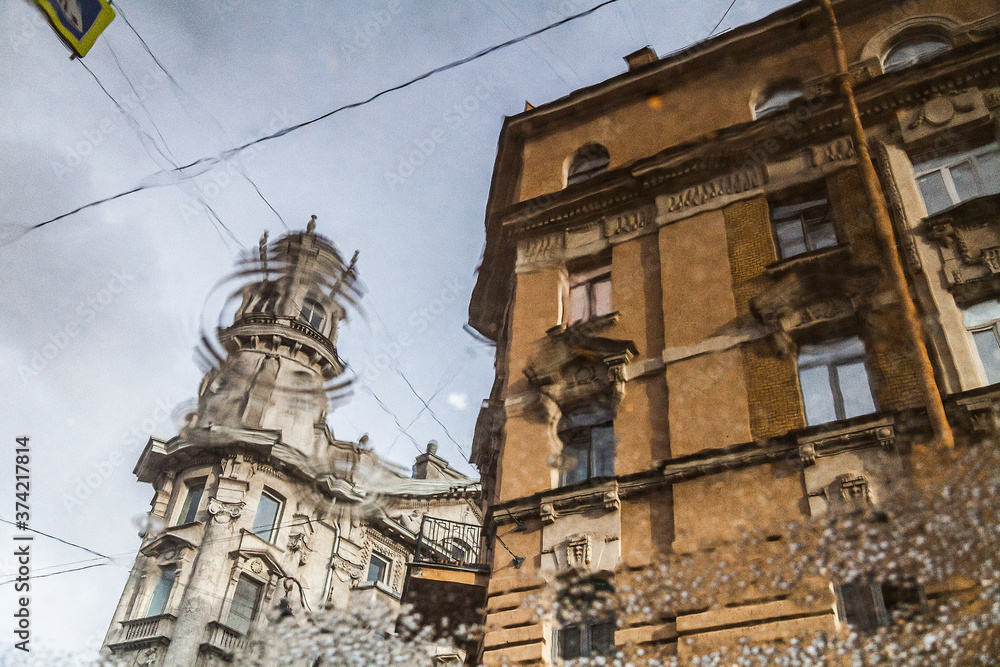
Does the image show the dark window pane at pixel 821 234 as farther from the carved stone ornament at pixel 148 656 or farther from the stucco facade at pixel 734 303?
the carved stone ornament at pixel 148 656

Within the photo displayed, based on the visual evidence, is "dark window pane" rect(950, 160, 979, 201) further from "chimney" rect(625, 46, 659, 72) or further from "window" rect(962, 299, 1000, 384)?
"chimney" rect(625, 46, 659, 72)

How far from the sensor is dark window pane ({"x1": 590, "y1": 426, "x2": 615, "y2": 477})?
42.1ft

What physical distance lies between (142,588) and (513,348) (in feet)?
50.3

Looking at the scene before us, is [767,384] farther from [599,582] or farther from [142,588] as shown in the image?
[142,588]

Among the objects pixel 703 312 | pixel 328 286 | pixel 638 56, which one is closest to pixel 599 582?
pixel 703 312

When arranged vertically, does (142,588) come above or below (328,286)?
below

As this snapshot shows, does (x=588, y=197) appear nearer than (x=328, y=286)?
Yes

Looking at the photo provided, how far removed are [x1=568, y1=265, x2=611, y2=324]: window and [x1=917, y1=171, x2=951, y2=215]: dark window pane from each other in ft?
17.3

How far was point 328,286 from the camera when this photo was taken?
32250mm

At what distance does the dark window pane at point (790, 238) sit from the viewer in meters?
13.6

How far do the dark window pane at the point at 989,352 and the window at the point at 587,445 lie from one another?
17.0 feet

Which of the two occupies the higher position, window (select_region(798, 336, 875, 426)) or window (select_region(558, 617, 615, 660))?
window (select_region(798, 336, 875, 426))

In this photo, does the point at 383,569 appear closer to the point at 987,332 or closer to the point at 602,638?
the point at 602,638

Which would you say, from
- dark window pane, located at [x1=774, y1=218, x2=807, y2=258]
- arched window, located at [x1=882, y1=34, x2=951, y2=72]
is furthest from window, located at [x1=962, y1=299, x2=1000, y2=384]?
arched window, located at [x1=882, y1=34, x2=951, y2=72]
